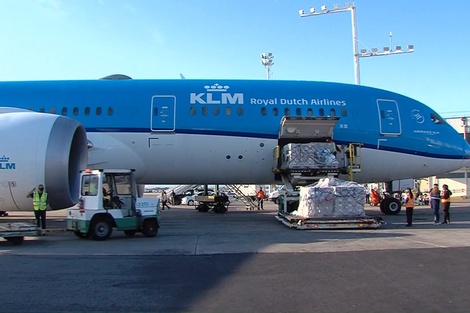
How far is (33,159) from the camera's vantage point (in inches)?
498

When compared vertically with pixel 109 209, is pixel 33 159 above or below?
above

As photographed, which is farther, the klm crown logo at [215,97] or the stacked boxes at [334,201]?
the klm crown logo at [215,97]

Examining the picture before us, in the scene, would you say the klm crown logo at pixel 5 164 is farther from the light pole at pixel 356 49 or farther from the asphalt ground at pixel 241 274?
the light pole at pixel 356 49

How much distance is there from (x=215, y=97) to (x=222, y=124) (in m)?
1.12

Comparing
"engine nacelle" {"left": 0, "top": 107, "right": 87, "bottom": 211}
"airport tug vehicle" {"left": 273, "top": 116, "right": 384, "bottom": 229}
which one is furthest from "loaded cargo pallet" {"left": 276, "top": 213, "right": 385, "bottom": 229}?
"engine nacelle" {"left": 0, "top": 107, "right": 87, "bottom": 211}

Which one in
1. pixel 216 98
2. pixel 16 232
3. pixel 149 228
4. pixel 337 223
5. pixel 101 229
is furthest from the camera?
pixel 216 98

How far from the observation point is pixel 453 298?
226 inches

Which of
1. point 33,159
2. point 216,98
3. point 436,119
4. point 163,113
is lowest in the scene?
point 33,159

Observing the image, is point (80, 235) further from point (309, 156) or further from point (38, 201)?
point (309, 156)

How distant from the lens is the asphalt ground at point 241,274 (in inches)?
220

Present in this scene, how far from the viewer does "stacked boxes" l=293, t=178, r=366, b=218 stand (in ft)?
44.5

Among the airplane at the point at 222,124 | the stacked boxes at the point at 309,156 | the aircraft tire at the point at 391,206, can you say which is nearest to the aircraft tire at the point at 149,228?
the airplane at the point at 222,124

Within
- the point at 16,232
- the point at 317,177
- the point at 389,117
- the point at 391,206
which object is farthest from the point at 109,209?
the point at 391,206

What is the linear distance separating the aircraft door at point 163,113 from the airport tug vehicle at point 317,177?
13.0 feet
